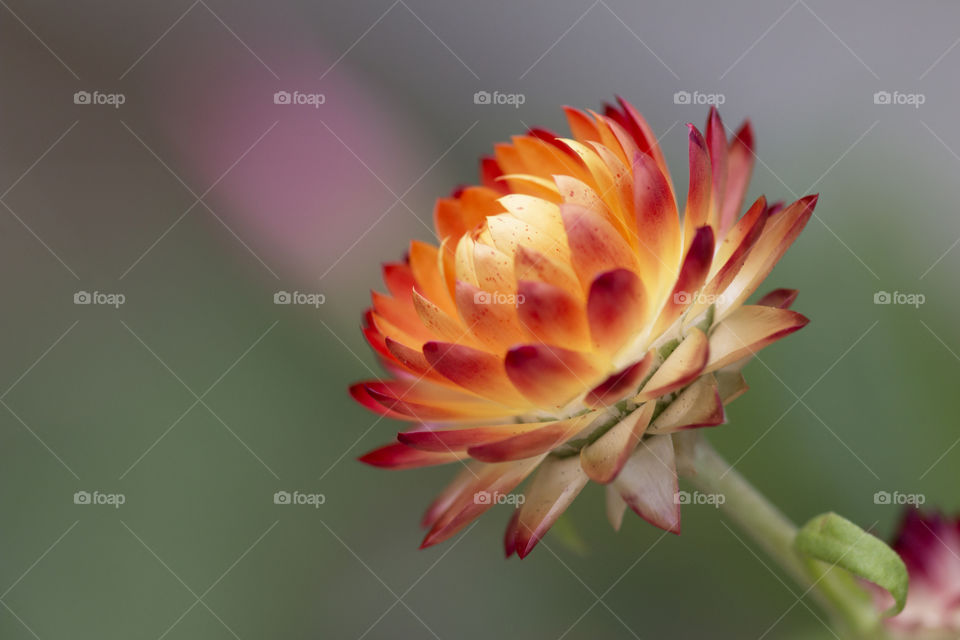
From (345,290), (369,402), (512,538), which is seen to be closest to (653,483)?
(512,538)

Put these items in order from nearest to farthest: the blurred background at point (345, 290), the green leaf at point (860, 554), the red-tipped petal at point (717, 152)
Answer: the green leaf at point (860, 554) → the red-tipped petal at point (717, 152) → the blurred background at point (345, 290)

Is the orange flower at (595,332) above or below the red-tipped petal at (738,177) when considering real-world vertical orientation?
below

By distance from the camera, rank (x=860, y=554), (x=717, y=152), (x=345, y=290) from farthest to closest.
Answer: (x=345, y=290) → (x=717, y=152) → (x=860, y=554)

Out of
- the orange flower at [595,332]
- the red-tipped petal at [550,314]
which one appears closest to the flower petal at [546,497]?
the orange flower at [595,332]

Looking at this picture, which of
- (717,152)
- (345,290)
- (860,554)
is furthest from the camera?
(345,290)

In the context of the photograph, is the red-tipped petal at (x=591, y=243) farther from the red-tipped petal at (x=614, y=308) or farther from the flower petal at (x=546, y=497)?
the flower petal at (x=546, y=497)

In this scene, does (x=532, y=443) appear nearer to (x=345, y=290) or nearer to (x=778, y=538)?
(x=778, y=538)

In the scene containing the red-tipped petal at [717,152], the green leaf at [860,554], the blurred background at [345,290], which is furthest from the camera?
the blurred background at [345,290]
